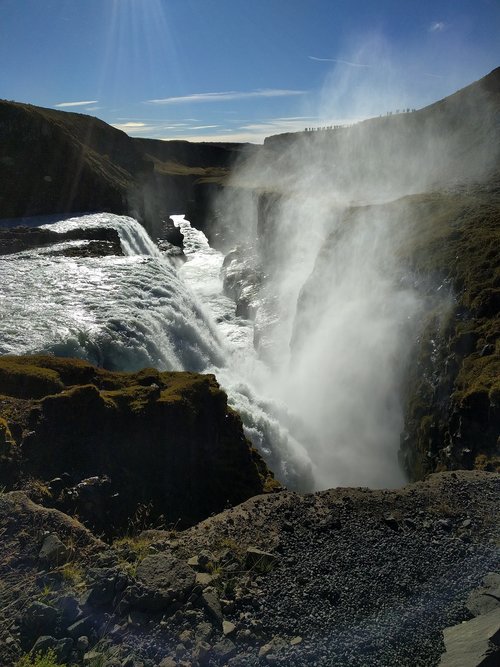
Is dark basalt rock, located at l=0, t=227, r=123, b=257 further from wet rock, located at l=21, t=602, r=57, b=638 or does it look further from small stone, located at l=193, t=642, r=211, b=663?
small stone, located at l=193, t=642, r=211, b=663

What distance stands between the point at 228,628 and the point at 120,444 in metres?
5.73

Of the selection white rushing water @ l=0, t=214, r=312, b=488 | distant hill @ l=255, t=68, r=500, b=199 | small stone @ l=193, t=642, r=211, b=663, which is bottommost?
small stone @ l=193, t=642, r=211, b=663

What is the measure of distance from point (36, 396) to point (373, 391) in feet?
44.2

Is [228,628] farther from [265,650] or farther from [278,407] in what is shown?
[278,407]

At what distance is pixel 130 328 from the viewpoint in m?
19.9

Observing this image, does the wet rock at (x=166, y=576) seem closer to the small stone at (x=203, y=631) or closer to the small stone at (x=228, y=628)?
the small stone at (x=203, y=631)

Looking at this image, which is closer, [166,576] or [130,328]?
[166,576]

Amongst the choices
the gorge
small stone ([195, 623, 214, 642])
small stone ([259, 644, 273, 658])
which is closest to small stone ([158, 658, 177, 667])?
the gorge

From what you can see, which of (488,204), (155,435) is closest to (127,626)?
(155,435)

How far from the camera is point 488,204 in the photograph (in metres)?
23.3

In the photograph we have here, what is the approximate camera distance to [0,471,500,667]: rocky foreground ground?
Answer: 5398mm

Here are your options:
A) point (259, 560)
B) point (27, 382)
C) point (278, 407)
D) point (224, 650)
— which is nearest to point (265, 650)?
point (224, 650)

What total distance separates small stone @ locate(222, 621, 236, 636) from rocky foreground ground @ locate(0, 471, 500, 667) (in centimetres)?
1

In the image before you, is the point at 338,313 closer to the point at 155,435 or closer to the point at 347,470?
the point at 347,470
